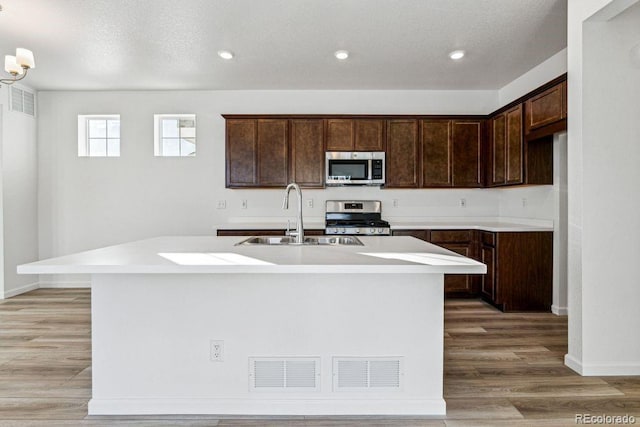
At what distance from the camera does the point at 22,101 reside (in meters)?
4.93

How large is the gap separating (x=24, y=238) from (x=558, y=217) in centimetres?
608

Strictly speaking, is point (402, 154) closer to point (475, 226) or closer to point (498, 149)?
point (498, 149)

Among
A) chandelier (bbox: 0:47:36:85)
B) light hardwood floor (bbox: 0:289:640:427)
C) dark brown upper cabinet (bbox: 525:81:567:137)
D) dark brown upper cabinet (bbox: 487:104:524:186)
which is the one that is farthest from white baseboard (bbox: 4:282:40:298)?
dark brown upper cabinet (bbox: 525:81:567:137)

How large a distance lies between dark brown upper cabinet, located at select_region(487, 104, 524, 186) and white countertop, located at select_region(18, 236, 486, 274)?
2475 mm

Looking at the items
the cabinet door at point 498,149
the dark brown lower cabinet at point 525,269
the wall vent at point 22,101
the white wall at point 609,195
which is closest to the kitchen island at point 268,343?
the white wall at point 609,195

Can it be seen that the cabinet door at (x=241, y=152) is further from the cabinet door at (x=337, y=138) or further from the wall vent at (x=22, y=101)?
the wall vent at (x=22, y=101)

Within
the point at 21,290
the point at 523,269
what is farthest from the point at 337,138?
the point at 21,290

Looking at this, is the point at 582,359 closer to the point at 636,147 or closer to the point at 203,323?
the point at 636,147

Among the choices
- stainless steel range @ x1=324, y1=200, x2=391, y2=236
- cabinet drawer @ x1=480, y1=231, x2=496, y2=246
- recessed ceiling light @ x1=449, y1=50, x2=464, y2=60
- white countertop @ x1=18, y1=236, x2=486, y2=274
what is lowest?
cabinet drawer @ x1=480, y1=231, x2=496, y2=246

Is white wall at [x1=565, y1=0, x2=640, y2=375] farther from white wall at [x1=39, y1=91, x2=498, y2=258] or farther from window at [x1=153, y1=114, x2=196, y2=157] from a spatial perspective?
window at [x1=153, y1=114, x2=196, y2=157]

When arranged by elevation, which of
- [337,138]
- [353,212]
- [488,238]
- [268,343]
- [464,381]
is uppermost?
[337,138]

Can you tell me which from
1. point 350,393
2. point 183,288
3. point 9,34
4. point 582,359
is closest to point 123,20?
point 9,34

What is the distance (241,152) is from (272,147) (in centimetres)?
37

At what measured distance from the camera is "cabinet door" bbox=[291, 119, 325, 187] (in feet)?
15.7
